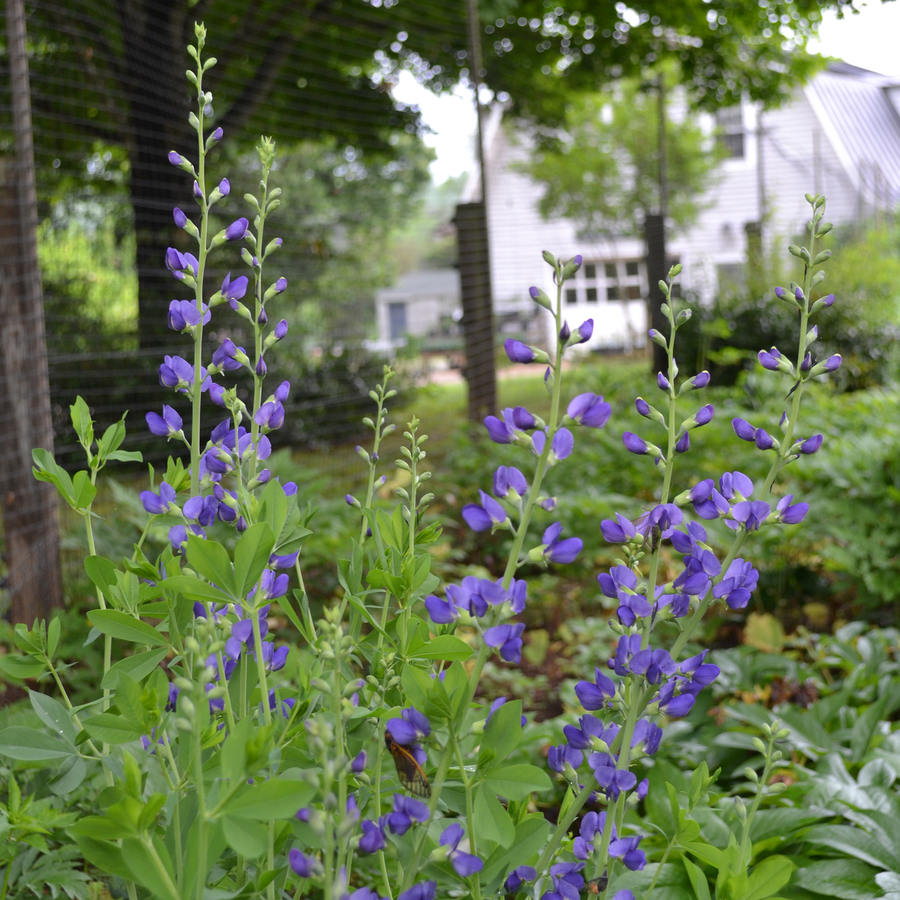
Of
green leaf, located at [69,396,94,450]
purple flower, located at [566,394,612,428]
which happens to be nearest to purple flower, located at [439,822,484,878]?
purple flower, located at [566,394,612,428]

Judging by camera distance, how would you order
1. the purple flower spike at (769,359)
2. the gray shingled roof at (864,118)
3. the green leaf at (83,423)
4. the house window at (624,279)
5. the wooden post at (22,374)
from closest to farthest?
1. the purple flower spike at (769,359)
2. the green leaf at (83,423)
3. the wooden post at (22,374)
4. the gray shingled roof at (864,118)
5. the house window at (624,279)

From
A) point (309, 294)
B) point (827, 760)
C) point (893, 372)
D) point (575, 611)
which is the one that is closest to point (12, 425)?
point (575, 611)

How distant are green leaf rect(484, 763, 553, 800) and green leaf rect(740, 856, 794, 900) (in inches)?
13.7

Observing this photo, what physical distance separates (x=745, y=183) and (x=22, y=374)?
75.7 ft

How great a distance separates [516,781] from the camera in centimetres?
71

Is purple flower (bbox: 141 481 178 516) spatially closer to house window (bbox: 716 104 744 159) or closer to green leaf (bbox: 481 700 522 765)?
green leaf (bbox: 481 700 522 765)

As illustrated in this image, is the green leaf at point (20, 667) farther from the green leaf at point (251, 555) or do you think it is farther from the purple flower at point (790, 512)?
the purple flower at point (790, 512)

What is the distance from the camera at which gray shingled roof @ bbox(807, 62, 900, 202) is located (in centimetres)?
2133

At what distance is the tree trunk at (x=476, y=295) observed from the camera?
5.50m

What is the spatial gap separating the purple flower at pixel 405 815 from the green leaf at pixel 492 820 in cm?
5

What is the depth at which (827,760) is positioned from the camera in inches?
65.9

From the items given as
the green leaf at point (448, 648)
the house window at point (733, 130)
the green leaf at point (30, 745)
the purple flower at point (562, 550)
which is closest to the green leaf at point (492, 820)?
the green leaf at point (448, 648)

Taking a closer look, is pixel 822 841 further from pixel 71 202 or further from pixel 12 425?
pixel 71 202

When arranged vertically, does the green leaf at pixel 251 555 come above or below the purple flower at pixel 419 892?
above
